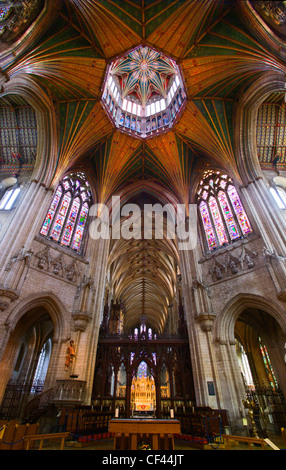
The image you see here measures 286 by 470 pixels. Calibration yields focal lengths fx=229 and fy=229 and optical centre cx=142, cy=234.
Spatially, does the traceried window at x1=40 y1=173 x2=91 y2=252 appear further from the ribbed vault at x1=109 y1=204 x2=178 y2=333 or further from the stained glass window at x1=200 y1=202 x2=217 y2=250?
the stained glass window at x1=200 y1=202 x2=217 y2=250

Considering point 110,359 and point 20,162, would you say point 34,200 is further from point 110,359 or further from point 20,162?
point 110,359

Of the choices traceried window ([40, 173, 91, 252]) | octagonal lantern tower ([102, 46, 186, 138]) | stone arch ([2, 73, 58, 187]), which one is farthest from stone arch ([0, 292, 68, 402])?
octagonal lantern tower ([102, 46, 186, 138])

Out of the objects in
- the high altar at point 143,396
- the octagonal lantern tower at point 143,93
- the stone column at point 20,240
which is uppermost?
the octagonal lantern tower at point 143,93

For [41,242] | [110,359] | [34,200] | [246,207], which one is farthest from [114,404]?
[246,207]

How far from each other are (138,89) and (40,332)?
23553mm

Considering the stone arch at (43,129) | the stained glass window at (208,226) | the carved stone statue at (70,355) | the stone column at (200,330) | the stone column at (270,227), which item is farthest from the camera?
the stained glass window at (208,226)

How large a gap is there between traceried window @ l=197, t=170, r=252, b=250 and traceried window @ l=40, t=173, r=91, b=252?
895 centimetres

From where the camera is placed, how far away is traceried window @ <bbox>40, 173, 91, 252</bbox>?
589 inches

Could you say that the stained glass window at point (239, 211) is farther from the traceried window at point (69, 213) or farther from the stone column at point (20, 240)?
the stone column at point (20, 240)

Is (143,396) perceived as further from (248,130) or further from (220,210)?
(248,130)

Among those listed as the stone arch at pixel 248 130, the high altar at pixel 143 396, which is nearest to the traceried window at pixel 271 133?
the stone arch at pixel 248 130

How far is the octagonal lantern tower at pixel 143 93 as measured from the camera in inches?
727

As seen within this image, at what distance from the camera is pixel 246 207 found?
13.9m
